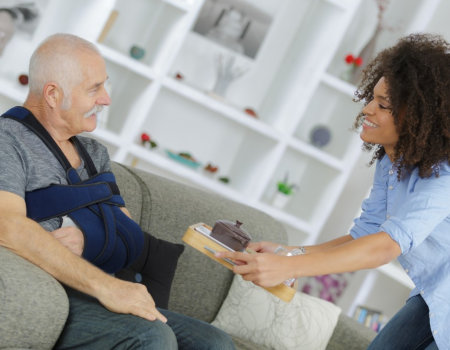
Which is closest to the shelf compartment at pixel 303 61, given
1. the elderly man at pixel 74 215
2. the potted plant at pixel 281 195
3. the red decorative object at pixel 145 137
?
the potted plant at pixel 281 195

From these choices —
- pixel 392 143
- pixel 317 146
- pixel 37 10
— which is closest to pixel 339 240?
pixel 392 143

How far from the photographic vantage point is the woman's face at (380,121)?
1929mm

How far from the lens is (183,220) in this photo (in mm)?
2652

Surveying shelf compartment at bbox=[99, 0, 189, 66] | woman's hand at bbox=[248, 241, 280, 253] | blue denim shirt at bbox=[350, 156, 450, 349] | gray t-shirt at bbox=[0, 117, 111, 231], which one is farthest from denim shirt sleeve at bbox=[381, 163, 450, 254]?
shelf compartment at bbox=[99, 0, 189, 66]

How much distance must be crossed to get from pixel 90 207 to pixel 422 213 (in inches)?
36.9

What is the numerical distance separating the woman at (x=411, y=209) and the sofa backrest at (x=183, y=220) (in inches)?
27.1

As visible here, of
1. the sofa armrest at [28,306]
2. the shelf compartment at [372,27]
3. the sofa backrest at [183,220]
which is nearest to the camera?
the sofa armrest at [28,306]

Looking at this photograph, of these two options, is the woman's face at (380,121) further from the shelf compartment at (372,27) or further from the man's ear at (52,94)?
the shelf compartment at (372,27)

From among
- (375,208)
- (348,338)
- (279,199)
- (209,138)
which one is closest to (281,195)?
(279,199)

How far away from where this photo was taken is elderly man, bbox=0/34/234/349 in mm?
1759

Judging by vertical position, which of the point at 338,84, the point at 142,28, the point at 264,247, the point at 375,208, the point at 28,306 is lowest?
the point at 28,306

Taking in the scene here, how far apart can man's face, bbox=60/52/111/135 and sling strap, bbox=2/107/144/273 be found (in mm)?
94

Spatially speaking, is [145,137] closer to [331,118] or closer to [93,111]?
[331,118]

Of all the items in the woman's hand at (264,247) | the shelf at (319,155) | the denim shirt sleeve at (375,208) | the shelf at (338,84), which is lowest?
the woman's hand at (264,247)
